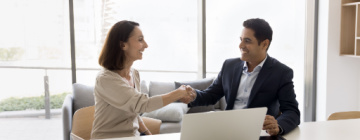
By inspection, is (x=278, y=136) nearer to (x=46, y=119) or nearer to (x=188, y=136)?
(x=188, y=136)

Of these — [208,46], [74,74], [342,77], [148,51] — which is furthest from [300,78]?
[74,74]

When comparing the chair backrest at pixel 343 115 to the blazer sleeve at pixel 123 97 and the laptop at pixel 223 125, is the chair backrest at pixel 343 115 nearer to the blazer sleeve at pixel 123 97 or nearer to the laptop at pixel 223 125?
the laptop at pixel 223 125

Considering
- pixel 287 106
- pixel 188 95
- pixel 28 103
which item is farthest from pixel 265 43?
pixel 28 103

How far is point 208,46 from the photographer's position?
4734mm

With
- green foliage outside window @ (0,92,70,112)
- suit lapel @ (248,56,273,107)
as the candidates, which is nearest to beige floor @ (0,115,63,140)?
green foliage outside window @ (0,92,70,112)

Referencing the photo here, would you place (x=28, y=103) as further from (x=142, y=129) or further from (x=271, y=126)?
(x=271, y=126)

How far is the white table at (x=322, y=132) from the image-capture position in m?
1.85

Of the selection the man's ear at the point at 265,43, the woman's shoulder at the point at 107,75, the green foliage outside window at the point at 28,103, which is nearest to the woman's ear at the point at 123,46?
the woman's shoulder at the point at 107,75

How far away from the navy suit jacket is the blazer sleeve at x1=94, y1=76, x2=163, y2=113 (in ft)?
1.57

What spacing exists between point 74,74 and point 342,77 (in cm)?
315

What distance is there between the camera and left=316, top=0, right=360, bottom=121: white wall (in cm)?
446

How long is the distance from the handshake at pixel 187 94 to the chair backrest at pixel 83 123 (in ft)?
1.94

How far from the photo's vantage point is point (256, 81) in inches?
90.9

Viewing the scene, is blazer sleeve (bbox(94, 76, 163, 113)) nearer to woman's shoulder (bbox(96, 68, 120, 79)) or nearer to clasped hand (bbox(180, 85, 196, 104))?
woman's shoulder (bbox(96, 68, 120, 79))
